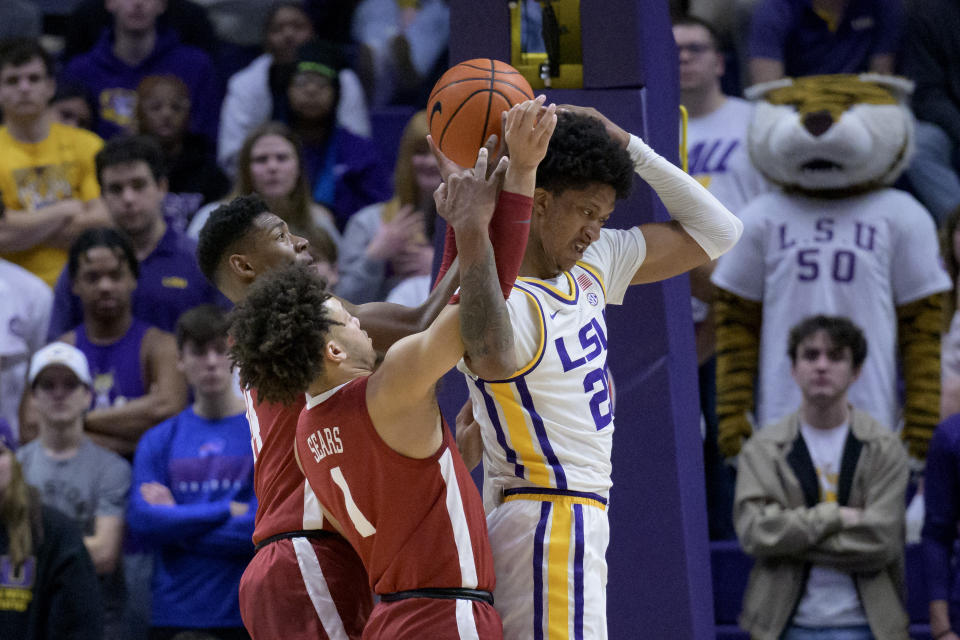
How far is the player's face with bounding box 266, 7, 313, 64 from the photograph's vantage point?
9352 mm

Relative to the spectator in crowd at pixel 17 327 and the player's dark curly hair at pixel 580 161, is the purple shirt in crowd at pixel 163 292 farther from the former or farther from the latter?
the player's dark curly hair at pixel 580 161

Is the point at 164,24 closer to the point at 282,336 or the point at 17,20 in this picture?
Result: the point at 17,20

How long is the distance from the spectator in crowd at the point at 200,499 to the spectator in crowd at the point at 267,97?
264 centimetres

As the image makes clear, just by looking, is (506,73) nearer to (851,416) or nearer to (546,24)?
(546,24)

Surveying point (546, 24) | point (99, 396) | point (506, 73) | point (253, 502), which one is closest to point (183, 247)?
point (99, 396)

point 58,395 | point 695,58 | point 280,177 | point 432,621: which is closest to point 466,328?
point 432,621

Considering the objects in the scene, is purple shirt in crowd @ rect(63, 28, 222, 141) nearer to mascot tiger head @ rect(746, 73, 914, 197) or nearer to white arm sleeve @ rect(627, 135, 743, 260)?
mascot tiger head @ rect(746, 73, 914, 197)

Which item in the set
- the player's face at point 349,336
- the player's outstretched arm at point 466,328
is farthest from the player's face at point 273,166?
the player's outstretched arm at point 466,328

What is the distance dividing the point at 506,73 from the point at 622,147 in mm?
417

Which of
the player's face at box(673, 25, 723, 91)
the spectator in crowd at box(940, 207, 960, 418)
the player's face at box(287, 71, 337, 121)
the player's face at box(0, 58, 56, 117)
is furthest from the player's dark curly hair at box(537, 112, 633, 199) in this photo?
the player's face at box(0, 58, 56, 117)

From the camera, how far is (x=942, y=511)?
249 inches

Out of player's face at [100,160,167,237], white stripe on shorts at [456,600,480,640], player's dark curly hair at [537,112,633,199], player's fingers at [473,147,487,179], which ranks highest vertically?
player's fingers at [473,147,487,179]

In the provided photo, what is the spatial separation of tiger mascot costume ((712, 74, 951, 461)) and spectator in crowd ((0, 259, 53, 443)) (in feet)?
12.0

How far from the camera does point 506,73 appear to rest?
425 centimetres
